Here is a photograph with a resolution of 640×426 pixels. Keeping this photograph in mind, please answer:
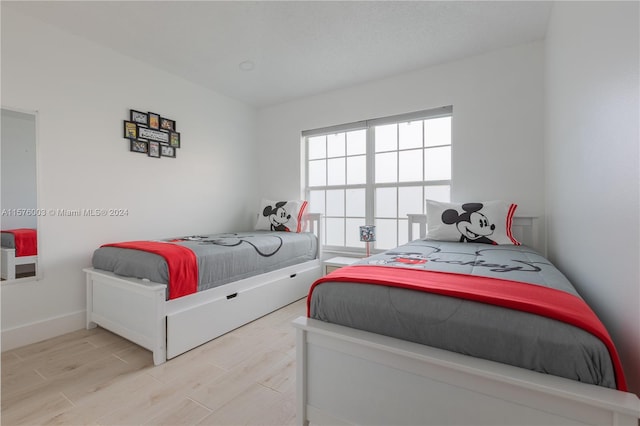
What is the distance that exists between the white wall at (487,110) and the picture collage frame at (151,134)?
2.06 m

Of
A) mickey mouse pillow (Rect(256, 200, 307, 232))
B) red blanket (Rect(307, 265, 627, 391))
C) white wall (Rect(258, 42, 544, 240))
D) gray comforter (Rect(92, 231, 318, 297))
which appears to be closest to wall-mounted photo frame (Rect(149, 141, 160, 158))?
gray comforter (Rect(92, 231, 318, 297))

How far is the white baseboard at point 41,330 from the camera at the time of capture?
203 cm

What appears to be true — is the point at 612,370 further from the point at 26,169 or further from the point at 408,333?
the point at 26,169

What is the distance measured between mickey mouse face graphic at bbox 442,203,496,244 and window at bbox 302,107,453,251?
1.91 ft

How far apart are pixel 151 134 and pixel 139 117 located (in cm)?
18

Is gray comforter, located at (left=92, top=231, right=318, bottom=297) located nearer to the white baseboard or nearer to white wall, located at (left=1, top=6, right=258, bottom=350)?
white wall, located at (left=1, top=6, right=258, bottom=350)

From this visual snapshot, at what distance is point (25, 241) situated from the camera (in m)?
2.16

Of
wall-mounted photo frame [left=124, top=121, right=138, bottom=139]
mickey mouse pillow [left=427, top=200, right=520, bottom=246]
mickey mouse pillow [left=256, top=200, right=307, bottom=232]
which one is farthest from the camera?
mickey mouse pillow [left=256, top=200, right=307, bottom=232]

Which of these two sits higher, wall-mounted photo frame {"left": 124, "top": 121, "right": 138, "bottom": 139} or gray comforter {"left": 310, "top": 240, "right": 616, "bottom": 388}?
wall-mounted photo frame {"left": 124, "top": 121, "right": 138, "bottom": 139}

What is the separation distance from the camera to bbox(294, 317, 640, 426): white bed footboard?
2.49 ft

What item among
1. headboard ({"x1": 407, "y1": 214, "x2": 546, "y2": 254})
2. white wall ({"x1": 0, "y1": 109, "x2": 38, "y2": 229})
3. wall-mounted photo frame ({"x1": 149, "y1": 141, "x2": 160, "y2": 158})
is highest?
wall-mounted photo frame ({"x1": 149, "y1": 141, "x2": 160, "y2": 158})

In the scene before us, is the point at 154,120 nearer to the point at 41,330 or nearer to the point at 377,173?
the point at 41,330

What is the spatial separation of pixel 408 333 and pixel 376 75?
2931 mm

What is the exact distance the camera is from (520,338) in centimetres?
84
